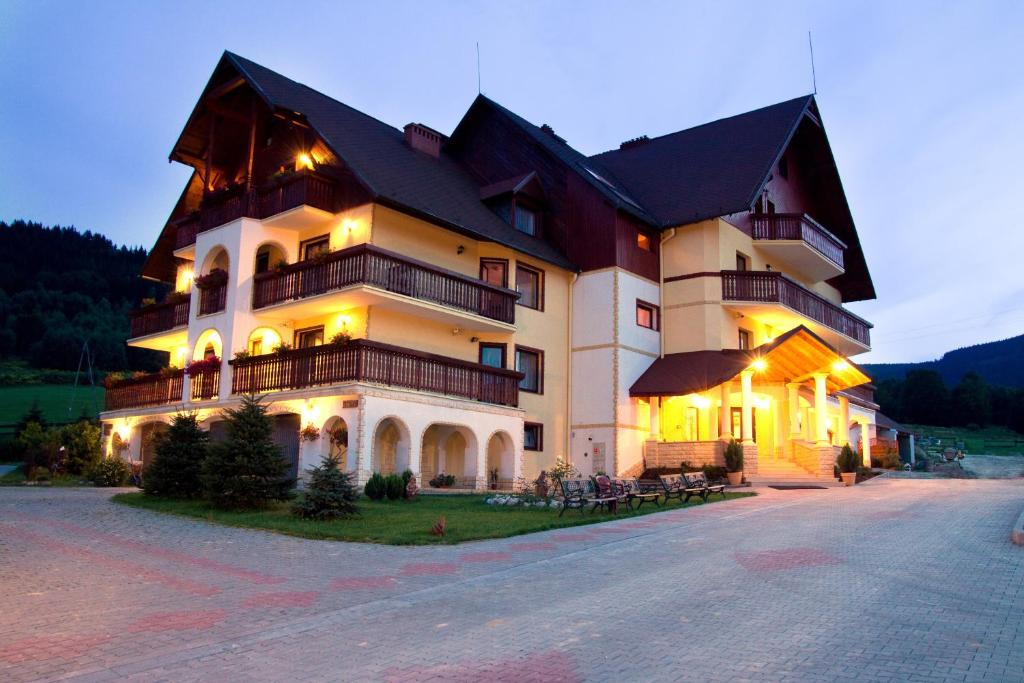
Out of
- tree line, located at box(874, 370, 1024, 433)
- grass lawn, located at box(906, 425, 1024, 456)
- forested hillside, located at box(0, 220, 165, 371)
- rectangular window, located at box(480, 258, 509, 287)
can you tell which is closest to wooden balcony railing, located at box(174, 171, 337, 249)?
→ rectangular window, located at box(480, 258, 509, 287)

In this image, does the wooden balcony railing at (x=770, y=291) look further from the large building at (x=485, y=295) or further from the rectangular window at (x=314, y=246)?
the rectangular window at (x=314, y=246)

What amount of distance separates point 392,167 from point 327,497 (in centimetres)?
1306

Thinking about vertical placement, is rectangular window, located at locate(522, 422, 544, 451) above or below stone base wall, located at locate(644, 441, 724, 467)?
above

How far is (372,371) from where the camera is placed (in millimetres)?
20797

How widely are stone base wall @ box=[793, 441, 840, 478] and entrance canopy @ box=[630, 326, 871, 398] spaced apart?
252 centimetres

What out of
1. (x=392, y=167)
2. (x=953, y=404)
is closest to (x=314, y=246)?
(x=392, y=167)

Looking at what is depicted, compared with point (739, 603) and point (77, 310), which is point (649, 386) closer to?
point (739, 603)

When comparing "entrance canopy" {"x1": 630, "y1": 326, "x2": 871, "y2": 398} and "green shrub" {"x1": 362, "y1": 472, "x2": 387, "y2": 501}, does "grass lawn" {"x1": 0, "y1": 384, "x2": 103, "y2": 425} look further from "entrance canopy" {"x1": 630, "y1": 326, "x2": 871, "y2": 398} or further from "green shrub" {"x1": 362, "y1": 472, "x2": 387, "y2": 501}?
"green shrub" {"x1": 362, "y1": 472, "x2": 387, "y2": 501}

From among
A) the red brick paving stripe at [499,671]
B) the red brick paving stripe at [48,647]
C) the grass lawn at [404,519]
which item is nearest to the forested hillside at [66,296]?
the grass lawn at [404,519]

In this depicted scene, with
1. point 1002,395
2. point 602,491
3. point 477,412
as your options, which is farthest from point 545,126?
point 1002,395

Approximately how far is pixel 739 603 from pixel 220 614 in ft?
17.8

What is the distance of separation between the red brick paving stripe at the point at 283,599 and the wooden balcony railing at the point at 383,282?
12850 mm

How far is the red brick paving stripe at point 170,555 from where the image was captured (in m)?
10.4

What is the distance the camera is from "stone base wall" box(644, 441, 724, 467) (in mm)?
27328
